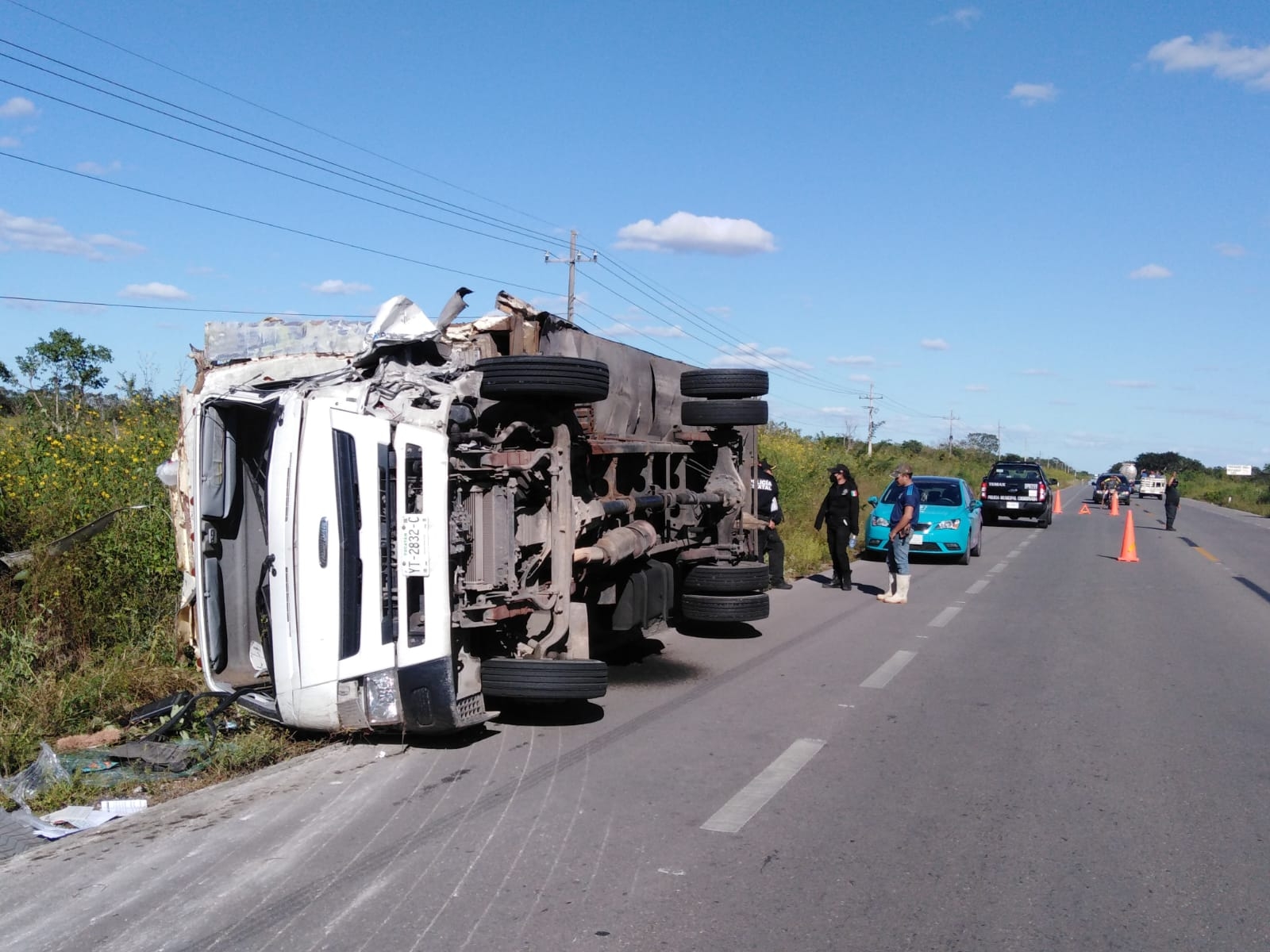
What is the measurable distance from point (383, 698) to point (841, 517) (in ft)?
31.8

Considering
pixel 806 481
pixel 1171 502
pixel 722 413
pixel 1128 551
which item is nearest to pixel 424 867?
pixel 722 413

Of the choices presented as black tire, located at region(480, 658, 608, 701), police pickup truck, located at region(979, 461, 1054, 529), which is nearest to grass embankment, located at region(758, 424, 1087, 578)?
police pickup truck, located at region(979, 461, 1054, 529)

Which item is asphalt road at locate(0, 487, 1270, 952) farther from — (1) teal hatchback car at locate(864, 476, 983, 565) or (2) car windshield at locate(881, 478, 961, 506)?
(2) car windshield at locate(881, 478, 961, 506)

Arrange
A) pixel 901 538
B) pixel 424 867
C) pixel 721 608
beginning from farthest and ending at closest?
1. pixel 901 538
2. pixel 721 608
3. pixel 424 867

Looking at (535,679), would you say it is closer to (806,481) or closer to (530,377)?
(530,377)

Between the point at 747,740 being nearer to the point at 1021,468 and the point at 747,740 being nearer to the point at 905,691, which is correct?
the point at 905,691

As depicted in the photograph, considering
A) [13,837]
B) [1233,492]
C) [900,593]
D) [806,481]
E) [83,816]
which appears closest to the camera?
[13,837]

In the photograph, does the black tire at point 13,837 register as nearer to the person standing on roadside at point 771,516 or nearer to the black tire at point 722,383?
the black tire at point 722,383

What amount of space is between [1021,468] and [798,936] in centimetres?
2933

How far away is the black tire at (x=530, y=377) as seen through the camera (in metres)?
6.43

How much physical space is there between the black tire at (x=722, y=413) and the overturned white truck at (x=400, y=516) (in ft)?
5.17

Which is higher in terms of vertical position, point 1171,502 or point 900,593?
point 1171,502

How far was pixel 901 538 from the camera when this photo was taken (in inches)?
518

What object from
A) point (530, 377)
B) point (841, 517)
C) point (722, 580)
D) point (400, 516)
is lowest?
point (722, 580)
